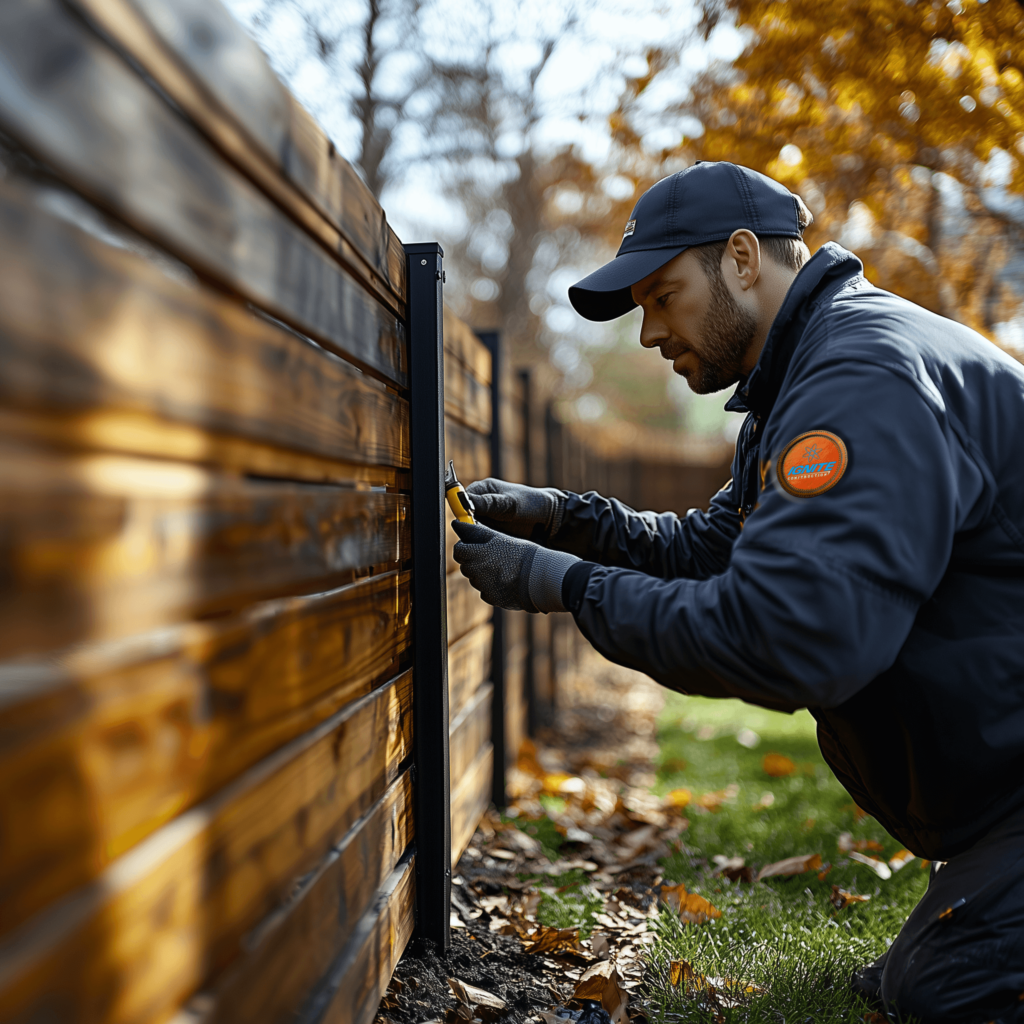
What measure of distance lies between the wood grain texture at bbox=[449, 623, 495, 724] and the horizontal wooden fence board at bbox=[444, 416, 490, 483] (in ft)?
2.14

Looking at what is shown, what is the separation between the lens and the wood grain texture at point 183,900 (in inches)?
30.8

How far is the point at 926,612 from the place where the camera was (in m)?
1.97

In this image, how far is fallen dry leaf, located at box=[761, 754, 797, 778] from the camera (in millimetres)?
4766

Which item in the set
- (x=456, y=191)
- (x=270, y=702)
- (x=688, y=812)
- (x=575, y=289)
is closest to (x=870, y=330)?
(x=575, y=289)

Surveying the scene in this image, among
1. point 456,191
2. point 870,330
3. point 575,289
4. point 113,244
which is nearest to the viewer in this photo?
point 113,244

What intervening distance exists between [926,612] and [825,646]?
490 millimetres

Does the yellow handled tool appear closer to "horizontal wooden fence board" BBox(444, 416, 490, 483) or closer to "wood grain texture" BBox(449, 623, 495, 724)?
"horizontal wooden fence board" BBox(444, 416, 490, 483)

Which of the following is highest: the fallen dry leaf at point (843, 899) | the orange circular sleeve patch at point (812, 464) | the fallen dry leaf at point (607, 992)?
the orange circular sleeve patch at point (812, 464)

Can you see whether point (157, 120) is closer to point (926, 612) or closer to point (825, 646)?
point (825, 646)

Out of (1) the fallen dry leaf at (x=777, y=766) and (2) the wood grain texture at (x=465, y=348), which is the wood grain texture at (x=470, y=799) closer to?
(2) the wood grain texture at (x=465, y=348)

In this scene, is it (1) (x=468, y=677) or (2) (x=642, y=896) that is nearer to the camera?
(2) (x=642, y=896)

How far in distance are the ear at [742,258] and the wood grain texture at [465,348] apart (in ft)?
3.04

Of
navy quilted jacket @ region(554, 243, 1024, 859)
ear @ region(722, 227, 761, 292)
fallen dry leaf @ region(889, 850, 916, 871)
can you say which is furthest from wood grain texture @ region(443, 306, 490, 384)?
fallen dry leaf @ region(889, 850, 916, 871)

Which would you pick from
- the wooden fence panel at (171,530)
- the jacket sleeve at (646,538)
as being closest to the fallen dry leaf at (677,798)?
the jacket sleeve at (646,538)
